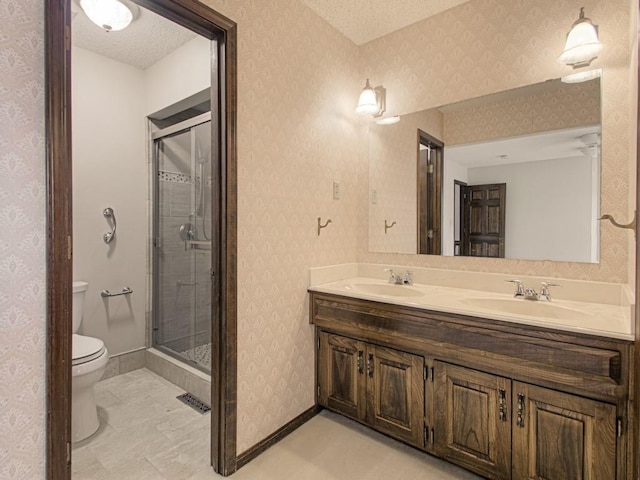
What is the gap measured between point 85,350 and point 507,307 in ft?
7.80

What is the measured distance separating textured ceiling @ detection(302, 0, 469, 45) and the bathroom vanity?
1.71 metres

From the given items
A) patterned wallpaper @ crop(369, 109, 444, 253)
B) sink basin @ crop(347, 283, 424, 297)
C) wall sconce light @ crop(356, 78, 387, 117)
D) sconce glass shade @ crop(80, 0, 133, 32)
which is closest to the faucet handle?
sink basin @ crop(347, 283, 424, 297)

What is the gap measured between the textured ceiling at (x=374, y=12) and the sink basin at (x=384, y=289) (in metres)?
1.71

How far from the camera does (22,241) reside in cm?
111

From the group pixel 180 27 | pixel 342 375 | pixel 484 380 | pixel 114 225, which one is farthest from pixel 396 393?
pixel 180 27

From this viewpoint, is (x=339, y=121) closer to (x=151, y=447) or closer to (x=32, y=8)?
(x=32, y=8)

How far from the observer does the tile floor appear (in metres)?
1.72

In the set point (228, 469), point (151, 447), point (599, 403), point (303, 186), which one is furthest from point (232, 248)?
point (599, 403)

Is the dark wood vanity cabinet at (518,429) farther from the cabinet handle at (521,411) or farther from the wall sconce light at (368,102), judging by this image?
the wall sconce light at (368,102)

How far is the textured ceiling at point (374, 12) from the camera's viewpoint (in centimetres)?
211

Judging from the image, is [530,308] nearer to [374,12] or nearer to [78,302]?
[374,12]

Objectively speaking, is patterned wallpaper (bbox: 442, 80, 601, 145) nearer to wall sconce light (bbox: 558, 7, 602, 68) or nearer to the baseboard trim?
wall sconce light (bbox: 558, 7, 602, 68)

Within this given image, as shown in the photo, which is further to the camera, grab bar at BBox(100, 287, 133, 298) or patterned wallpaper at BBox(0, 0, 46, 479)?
grab bar at BBox(100, 287, 133, 298)

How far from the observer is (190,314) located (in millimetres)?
2934
